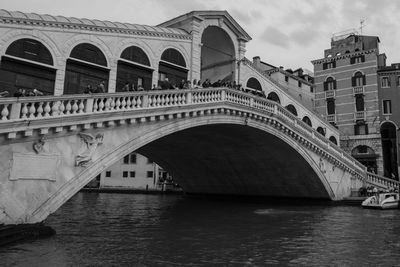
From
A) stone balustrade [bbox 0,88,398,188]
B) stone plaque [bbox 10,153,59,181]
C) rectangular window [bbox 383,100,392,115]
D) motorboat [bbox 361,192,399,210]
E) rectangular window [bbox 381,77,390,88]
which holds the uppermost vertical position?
rectangular window [bbox 381,77,390,88]

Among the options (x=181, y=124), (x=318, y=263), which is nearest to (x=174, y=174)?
(x=181, y=124)

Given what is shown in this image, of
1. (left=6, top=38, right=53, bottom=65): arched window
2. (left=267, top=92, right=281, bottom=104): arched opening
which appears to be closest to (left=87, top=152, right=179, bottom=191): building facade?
(left=267, top=92, right=281, bottom=104): arched opening

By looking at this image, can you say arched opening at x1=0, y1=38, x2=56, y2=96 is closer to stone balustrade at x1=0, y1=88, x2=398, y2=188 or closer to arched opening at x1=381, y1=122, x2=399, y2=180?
stone balustrade at x1=0, y1=88, x2=398, y2=188

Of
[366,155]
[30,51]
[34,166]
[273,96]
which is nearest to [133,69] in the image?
[30,51]

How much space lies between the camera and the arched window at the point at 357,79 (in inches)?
1406

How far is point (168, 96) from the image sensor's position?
15.2 m

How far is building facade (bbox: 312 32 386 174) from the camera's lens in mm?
34844

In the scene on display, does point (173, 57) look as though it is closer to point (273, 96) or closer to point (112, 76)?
point (112, 76)

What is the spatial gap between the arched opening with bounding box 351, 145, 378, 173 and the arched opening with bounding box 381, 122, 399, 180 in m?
1.40

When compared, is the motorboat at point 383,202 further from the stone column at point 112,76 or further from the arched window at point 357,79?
the stone column at point 112,76

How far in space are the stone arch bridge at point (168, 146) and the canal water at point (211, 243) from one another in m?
2.02

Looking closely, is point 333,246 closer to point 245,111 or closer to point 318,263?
point 318,263

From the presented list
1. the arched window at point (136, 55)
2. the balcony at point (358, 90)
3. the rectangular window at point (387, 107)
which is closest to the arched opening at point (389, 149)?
the rectangular window at point (387, 107)

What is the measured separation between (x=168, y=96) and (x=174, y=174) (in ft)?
57.1
